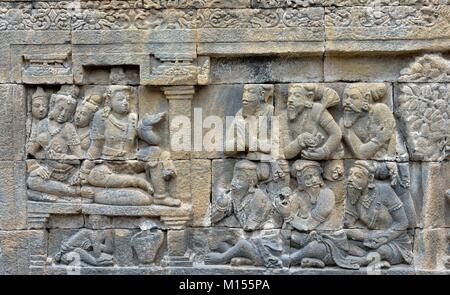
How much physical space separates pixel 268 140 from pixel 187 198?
894 mm

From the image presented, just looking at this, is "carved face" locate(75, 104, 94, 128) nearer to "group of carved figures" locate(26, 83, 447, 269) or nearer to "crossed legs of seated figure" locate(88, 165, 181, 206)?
"group of carved figures" locate(26, 83, 447, 269)

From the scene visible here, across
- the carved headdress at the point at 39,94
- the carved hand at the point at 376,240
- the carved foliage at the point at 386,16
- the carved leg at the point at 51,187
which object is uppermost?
the carved foliage at the point at 386,16

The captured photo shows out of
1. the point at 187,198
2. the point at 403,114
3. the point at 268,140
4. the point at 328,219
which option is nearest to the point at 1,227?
the point at 187,198

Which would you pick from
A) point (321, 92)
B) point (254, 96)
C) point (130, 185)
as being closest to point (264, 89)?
point (254, 96)

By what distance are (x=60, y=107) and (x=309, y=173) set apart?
7.54 ft

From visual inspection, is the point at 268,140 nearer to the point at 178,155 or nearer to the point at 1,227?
the point at 178,155

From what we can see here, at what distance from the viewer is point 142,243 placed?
247 inches

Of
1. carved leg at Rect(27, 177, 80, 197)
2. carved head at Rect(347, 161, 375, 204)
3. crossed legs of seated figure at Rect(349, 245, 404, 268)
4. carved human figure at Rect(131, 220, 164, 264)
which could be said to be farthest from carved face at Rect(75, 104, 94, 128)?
crossed legs of seated figure at Rect(349, 245, 404, 268)

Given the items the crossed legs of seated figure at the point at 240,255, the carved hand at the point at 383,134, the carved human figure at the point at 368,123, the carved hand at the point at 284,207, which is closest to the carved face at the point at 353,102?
the carved human figure at the point at 368,123

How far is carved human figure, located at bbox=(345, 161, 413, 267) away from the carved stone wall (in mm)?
13

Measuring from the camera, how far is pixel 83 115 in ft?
20.5

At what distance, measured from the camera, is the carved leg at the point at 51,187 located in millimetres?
6305

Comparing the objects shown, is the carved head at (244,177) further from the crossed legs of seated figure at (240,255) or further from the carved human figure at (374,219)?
the carved human figure at (374,219)

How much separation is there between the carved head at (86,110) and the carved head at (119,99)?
0.38 feet
